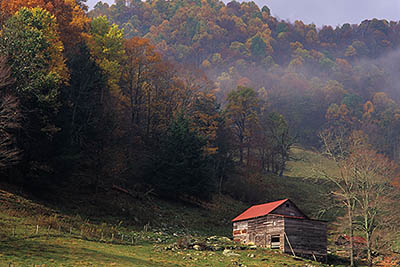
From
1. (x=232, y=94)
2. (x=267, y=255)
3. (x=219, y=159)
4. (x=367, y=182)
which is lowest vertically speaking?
(x=267, y=255)

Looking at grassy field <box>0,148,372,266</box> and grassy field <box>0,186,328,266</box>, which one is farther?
grassy field <box>0,148,372,266</box>

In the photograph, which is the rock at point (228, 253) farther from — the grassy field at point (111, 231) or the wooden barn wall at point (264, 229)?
the wooden barn wall at point (264, 229)

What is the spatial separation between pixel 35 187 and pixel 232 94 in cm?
5738

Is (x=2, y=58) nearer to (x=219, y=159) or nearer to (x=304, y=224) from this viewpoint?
(x=304, y=224)

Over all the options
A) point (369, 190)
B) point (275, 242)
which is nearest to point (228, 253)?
point (275, 242)

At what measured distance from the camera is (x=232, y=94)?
91.2 m

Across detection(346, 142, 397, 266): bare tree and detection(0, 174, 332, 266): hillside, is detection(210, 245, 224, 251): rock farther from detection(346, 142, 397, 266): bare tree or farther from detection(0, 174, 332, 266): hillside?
detection(346, 142, 397, 266): bare tree

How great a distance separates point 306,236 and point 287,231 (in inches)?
103

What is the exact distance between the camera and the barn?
4094 centimetres

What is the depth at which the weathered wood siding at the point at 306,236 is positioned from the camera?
135 feet

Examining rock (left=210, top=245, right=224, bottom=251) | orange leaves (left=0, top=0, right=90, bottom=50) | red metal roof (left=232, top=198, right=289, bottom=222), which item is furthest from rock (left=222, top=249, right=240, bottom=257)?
orange leaves (left=0, top=0, right=90, bottom=50)

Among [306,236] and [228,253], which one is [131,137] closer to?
[228,253]

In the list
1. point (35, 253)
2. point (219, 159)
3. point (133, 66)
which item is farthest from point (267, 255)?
point (133, 66)

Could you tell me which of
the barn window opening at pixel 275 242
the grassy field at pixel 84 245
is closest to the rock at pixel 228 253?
the grassy field at pixel 84 245
